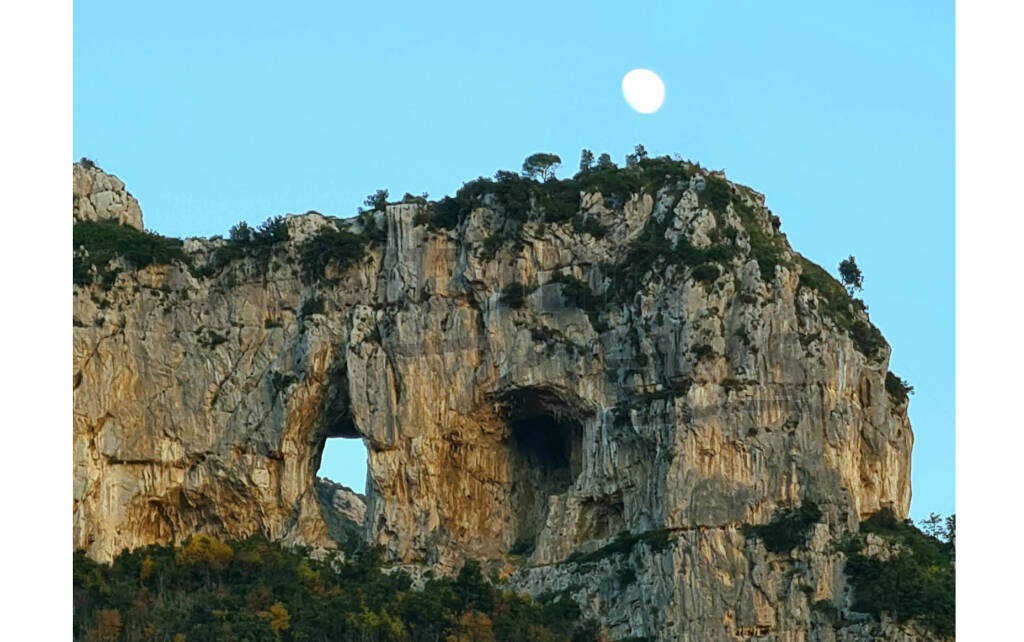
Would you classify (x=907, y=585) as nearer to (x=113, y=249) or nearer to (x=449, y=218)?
(x=449, y=218)

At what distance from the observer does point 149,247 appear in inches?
3472

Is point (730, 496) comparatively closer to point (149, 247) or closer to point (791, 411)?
point (791, 411)

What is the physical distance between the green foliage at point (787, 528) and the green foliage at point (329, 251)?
1895 cm

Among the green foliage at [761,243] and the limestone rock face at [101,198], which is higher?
the limestone rock face at [101,198]

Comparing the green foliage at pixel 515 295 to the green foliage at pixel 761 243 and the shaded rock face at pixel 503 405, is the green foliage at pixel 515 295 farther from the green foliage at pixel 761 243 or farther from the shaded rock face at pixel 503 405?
the green foliage at pixel 761 243

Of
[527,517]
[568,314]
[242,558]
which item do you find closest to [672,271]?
[568,314]

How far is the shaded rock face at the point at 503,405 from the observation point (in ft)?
258

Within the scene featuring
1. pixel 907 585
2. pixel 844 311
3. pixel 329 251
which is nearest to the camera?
pixel 907 585

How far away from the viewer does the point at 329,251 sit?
86375 millimetres

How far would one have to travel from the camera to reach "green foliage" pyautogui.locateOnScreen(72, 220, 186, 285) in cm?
8712

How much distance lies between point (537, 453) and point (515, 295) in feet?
20.9

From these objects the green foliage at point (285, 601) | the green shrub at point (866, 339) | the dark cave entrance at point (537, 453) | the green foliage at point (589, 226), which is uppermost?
the green foliage at point (589, 226)

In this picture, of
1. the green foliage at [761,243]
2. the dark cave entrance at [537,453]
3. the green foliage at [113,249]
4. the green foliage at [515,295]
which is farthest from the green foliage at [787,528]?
the green foliage at [113,249]

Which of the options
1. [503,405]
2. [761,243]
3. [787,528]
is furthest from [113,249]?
[787,528]
